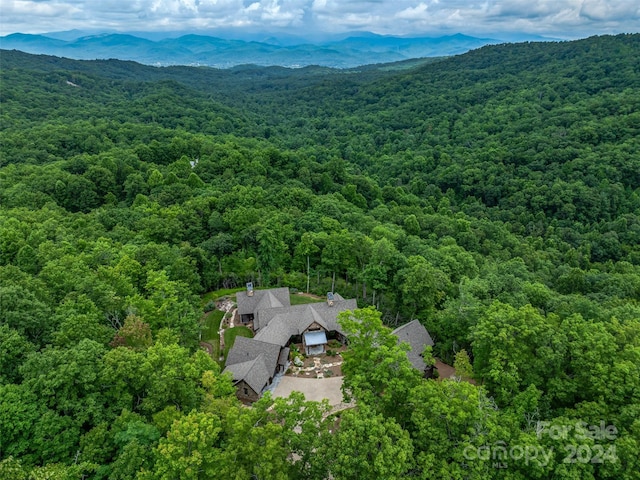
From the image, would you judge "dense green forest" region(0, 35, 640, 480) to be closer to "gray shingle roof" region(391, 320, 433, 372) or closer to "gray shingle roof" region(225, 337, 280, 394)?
"gray shingle roof" region(391, 320, 433, 372)

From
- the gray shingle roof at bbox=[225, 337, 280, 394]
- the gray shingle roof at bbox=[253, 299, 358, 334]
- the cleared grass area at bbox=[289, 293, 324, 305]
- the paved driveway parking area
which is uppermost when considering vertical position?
the gray shingle roof at bbox=[225, 337, 280, 394]

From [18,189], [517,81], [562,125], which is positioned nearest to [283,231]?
[18,189]

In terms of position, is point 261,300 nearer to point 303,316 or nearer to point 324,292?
point 303,316

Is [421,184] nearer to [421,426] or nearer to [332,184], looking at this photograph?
[332,184]

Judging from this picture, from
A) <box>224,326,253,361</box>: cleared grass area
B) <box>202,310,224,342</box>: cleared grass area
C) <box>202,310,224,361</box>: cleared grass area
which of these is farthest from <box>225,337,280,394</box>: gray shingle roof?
<box>202,310,224,342</box>: cleared grass area

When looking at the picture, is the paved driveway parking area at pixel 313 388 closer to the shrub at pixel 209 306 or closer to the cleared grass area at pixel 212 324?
the cleared grass area at pixel 212 324

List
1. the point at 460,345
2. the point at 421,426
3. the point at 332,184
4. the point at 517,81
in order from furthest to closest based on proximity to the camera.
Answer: the point at 517,81 < the point at 332,184 < the point at 460,345 < the point at 421,426

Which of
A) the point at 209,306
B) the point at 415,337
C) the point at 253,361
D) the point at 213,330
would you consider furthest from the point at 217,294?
the point at 415,337

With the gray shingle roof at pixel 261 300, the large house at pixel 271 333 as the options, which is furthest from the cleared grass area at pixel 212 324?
the gray shingle roof at pixel 261 300
